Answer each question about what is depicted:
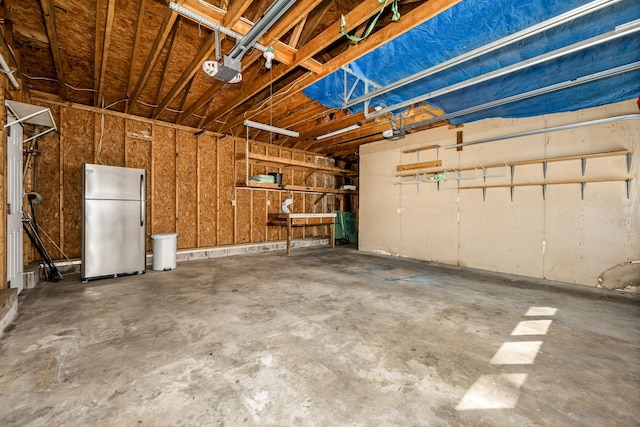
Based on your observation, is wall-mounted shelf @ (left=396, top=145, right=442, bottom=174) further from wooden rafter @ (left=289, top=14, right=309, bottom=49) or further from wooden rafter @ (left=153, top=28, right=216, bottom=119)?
wooden rafter @ (left=153, top=28, right=216, bottom=119)

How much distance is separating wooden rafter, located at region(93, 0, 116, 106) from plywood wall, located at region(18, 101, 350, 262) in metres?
0.89

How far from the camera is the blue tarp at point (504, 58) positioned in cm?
214

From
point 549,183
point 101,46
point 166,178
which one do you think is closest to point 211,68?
point 101,46

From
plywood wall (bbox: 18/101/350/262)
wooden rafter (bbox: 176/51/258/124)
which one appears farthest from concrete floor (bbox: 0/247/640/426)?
wooden rafter (bbox: 176/51/258/124)

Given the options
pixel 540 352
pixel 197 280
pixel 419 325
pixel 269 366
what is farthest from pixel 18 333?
pixel 540 352

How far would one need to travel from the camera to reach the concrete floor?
1.45 metres

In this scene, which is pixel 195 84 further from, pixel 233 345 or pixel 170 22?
pixel 233 345

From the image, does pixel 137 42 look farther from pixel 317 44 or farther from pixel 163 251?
pixel 163 251

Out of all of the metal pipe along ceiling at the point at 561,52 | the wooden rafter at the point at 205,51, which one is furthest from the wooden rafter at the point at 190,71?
the metal pipe along ceiling at the point at 561,52

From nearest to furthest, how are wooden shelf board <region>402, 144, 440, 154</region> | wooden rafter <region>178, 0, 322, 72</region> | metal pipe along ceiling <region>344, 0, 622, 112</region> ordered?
metal pipe along ceiling <region>344, 0, 622, 112</region> < wooden rafter <region>178, 0, 322, 72</region> < wooden shelf board <region>402, 144, 440, 154</region>

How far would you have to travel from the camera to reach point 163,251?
4.71 m

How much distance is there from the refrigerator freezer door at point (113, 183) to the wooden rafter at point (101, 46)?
1311 mm

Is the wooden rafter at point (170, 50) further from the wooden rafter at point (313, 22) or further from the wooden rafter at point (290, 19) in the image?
the wooden rafter at point (313, 22)

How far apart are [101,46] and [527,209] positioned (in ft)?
22.0
